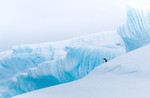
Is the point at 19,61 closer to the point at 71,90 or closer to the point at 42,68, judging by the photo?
the point at 42,68

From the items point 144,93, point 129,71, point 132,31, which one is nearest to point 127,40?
point 132,31

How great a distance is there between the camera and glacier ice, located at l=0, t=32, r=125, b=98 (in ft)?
23.9

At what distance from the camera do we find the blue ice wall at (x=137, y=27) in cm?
659

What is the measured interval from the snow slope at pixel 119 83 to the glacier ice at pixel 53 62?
13.7 feet

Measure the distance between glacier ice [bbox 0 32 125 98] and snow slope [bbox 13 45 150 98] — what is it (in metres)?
4.18

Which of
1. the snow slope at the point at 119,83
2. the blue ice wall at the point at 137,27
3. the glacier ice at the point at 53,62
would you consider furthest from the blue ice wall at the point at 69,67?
the snow slope at the point at 119,83

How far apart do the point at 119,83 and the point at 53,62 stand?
19.7 feet

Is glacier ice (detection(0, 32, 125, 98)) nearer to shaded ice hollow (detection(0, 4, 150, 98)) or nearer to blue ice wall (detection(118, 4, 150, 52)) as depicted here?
shaded ice hollow (detection(0, 4, 150, 98))

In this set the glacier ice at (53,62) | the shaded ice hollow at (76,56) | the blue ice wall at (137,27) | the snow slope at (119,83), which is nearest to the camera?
the snow slope at (119,83)

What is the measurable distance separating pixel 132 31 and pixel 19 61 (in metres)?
6.96

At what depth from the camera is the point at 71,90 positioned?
2.34 metres

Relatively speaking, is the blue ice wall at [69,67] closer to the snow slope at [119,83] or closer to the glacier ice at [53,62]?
the glacier ice at [53,62]

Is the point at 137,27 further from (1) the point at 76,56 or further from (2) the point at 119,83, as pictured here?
(2) the point at 119,83

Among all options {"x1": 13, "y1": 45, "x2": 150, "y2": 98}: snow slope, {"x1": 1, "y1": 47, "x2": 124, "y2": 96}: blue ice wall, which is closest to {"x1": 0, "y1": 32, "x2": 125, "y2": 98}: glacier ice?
{"x1": 1, "y1": 47, "x2": 124, "y2": 96}: blue ice wall
